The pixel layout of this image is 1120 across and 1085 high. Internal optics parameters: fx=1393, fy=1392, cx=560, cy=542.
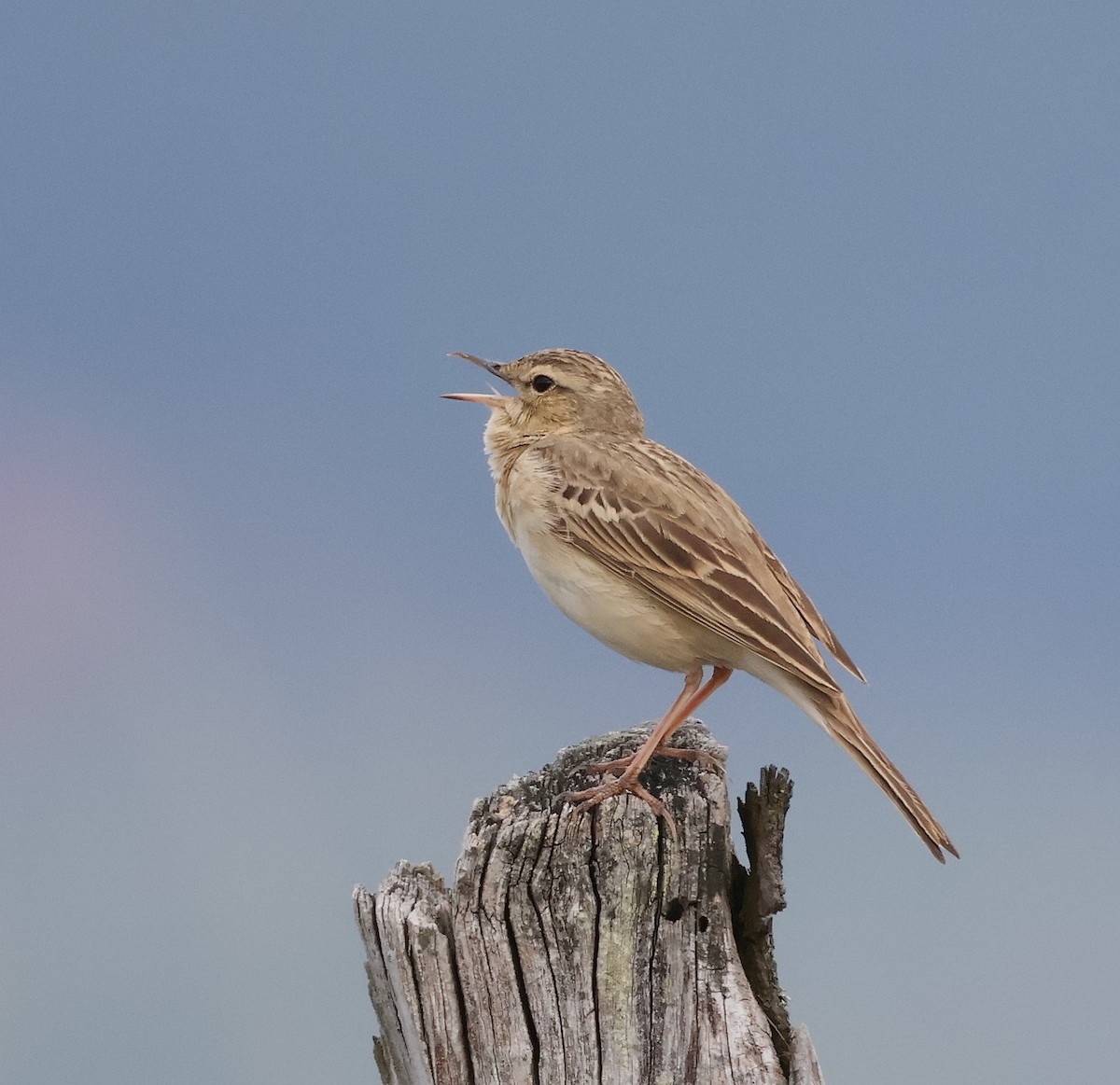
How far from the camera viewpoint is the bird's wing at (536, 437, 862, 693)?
24.0 ft

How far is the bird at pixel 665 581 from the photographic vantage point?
7.22 meters

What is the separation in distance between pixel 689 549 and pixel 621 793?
4.83 ft

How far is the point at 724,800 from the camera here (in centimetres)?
673

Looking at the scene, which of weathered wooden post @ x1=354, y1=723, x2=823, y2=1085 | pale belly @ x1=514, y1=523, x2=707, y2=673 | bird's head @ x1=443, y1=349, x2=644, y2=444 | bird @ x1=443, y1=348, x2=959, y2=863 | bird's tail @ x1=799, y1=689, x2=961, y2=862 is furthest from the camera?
bird's head @ x1=443, y1=349, x2=644, y2=444

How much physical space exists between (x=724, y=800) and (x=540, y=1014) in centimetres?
134

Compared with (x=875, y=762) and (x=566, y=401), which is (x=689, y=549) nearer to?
(x=875, y=762)

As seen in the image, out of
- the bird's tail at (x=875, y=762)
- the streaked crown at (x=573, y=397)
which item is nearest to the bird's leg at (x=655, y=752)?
the bird's tail at (x=875, y=762)

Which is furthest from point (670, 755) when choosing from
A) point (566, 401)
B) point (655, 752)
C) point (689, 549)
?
point (566, 401)

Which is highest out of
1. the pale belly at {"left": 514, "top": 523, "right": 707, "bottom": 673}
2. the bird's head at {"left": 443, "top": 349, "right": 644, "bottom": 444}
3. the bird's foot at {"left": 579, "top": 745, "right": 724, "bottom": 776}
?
the bird's head at {"left": 443, "top": 349, "right": 644, "bottom": 444}

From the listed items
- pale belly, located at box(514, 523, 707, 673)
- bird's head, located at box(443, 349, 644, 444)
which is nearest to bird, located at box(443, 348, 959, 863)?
pale belly, located at box(514, 523, 707, 673)

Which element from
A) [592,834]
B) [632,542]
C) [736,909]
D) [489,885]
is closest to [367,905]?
[489,885]

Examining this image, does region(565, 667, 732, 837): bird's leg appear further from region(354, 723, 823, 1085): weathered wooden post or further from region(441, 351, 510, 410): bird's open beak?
region(441, 351, 510, 410): bird's open beak

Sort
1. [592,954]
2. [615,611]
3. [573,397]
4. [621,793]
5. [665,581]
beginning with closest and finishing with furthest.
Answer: [592,954]
[621,793]
[665,581]
[615,611]
[573,397]

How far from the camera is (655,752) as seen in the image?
7.48 metres
